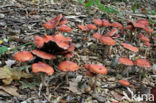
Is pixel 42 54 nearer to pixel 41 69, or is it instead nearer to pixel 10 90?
pixel 41 69

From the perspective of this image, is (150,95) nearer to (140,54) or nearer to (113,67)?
(113,67)

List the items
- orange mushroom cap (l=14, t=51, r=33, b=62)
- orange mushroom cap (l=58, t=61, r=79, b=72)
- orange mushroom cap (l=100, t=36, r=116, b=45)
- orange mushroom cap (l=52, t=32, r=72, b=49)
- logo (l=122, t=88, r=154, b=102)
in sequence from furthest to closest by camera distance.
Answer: orange mushroom cap (l=100, t=36, r=116, b=45), logo (l=122, t=88, r=154, b=102), orange mushroom cap (l=52, t=32, r=72, b=49), orange mushroom cap (l=58, t=61, r=79, b=72), orange mushroom cap (l=14, t=51, r=33, b=62)

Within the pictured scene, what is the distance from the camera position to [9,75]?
3453 mm

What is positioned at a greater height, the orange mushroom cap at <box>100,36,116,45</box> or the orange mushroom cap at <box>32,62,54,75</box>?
the orange mushroom cap at <box>100,36,116,45</box>

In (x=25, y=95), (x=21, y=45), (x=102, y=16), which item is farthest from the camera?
(x=102, y=16)

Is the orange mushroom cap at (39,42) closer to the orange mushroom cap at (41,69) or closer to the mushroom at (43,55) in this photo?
the mushroom at (43,55)

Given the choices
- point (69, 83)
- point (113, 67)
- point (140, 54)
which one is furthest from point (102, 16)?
point (69, 83)

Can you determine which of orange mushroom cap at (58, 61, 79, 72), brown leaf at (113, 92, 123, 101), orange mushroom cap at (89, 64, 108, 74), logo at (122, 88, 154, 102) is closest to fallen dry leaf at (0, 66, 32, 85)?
orange mushroom cap at (58, 61, 79, 72)

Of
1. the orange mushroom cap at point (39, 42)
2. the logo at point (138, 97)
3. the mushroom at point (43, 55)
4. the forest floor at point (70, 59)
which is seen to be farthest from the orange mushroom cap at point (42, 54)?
the logo at point (138, 97)

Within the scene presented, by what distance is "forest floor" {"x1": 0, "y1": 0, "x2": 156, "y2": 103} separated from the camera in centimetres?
352

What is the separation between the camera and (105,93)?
3.87 m

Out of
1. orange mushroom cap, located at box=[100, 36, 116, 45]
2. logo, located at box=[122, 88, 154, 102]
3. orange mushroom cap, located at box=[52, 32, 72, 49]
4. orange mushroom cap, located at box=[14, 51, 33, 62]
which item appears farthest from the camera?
orange mushroom cap, located at box=[100, 36, 116, 45]

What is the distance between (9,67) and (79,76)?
134 centimetres

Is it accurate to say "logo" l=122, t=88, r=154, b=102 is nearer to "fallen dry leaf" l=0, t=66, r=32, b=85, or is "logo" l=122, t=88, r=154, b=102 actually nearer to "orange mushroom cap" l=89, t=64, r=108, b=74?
"orange mushroom cap" l=89, t=64, r=108, b=74
